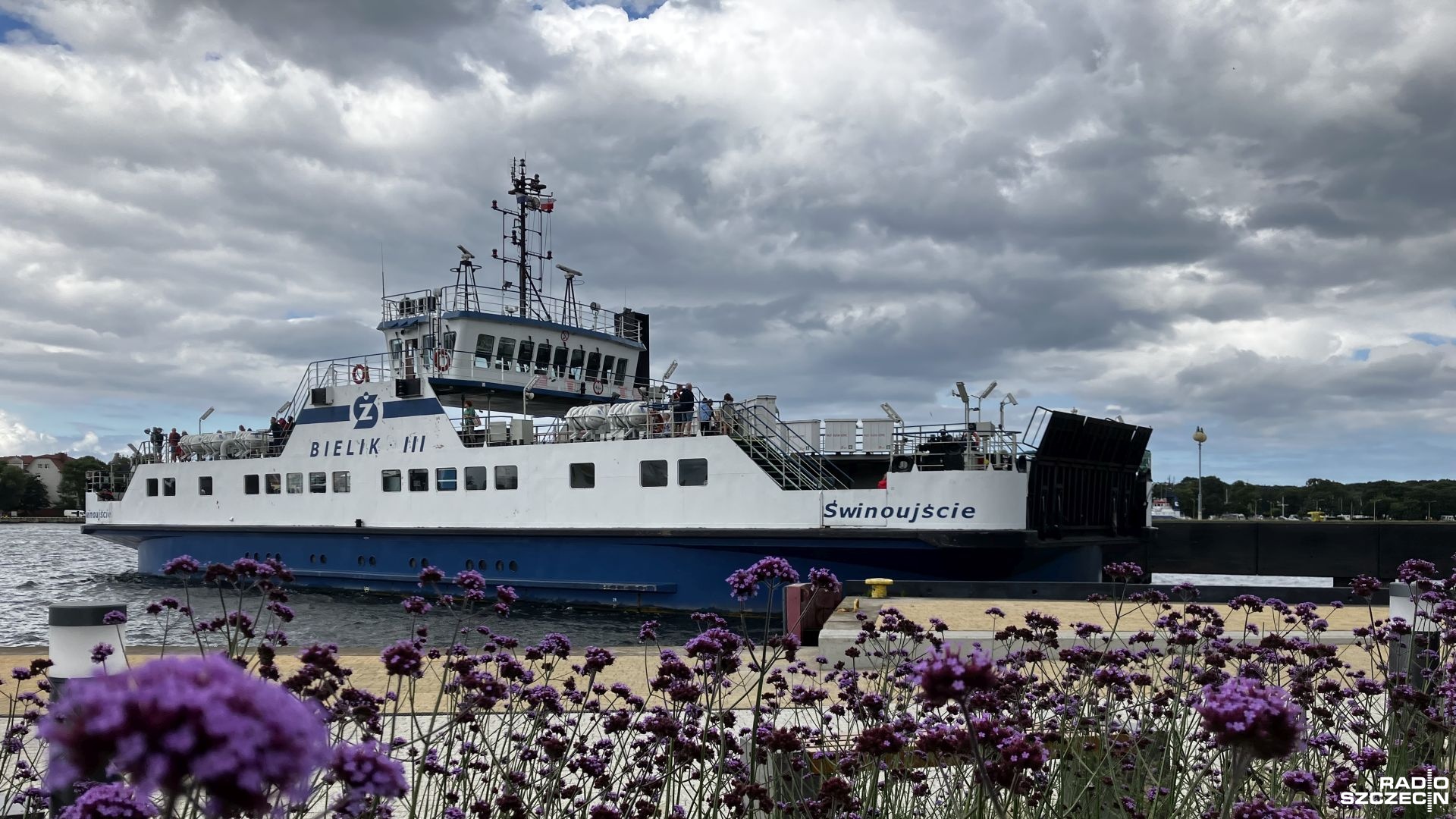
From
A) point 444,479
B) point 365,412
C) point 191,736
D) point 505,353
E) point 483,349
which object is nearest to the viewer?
point 191,736

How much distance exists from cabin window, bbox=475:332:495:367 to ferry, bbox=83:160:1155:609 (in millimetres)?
48

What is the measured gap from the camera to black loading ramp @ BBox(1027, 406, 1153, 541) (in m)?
15.9

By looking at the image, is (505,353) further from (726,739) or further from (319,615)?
(726,739)

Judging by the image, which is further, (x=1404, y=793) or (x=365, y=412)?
(x=365, y=412)

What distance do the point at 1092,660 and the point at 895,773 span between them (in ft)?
5.02

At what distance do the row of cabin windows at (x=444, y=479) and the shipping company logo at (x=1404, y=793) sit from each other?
1351cm

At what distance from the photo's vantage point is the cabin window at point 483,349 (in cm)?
2206

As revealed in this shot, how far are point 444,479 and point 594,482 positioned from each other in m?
3.63

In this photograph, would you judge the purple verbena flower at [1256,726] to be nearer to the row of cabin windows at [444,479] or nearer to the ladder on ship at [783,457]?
the ladder on ship at [783,457]

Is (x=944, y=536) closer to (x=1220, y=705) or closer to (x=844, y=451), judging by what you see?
(x=844, y=451)

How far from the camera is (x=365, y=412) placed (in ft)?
71.0

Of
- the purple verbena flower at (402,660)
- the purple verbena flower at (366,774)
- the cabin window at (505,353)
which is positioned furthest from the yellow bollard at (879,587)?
the purple verbena flower at (366,774)

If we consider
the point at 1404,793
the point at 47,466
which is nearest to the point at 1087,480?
the point at 1404,793

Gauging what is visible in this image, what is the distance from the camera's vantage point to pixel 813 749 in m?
4.30
